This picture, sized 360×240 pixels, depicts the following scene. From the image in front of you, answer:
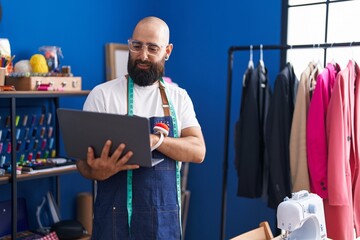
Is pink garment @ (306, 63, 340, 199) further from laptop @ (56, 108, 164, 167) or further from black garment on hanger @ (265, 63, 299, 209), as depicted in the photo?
laptop @ (56, 108, 164, 167)

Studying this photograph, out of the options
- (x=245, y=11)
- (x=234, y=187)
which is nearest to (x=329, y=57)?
(x=245, y=11)

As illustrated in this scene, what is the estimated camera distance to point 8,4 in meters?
2.86

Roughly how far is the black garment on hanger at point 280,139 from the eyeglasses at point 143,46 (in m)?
1.05

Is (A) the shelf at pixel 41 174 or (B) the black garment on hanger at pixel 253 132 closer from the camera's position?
(A) the shelf at pixel 41 174

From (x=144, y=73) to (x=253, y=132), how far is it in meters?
1.15

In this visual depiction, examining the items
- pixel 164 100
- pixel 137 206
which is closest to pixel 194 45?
pixel 164 100

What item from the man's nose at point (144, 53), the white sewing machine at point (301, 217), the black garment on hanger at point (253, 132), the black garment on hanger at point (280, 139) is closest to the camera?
the white sewing machine at point (301, 217)

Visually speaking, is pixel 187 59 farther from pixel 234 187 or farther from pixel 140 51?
pixel 140 51

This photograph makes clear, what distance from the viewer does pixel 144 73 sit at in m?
1.86

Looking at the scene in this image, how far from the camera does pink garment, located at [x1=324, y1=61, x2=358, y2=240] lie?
2391 millimetres

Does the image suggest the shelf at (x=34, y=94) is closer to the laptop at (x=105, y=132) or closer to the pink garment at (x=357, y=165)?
the laptop at (x=105, y=132)

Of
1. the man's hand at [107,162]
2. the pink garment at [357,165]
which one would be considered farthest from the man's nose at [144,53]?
the pink garment at [357,165]

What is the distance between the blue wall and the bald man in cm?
136

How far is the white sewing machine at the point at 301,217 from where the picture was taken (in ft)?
5.10
